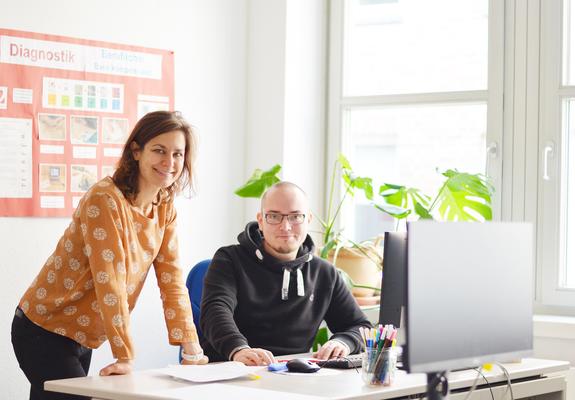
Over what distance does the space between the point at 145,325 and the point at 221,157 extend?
910 mm

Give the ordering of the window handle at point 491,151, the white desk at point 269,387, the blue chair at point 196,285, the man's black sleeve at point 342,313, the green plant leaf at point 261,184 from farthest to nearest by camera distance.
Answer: the window handle at point 491,151 → the green plant leaf at point 261,184 → the blue chair at point 196,285 → the man's black sleeve at point 342,313 → the white desk at point 269,387

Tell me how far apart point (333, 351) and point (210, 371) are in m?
0.53

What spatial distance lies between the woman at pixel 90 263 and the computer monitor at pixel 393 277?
0.61 metres

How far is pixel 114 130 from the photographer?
3945 mm

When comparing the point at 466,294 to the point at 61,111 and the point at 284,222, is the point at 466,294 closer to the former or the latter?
the point at 284,222

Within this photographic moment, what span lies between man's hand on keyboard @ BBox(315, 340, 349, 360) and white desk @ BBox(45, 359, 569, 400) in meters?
0.20

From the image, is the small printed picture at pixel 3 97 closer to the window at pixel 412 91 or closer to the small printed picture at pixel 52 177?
the small printed picture at pixel 52 177

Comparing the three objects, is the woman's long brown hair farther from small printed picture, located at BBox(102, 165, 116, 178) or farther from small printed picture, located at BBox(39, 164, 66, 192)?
small printed picture, located at BBox(102, 165, 116, 178)

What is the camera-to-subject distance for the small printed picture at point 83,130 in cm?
379

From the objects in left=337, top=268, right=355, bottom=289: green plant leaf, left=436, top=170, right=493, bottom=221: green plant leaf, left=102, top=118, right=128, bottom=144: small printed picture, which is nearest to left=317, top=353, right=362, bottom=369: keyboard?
left=337, top=268, right=355, bottom=289: green plant leaf

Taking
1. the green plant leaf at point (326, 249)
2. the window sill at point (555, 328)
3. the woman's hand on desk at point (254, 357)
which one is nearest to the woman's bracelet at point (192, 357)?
the woman's hand on desk at point (254, 357)

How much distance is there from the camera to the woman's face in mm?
2762

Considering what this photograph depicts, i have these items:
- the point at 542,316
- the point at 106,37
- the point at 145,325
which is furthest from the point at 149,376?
the point at 542,316

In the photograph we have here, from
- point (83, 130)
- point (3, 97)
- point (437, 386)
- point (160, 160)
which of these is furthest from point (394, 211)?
point (437, 386)
